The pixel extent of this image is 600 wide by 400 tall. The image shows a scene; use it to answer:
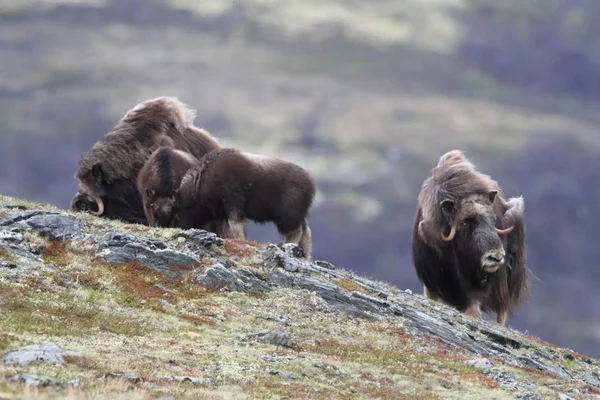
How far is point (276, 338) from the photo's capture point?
14555 mm

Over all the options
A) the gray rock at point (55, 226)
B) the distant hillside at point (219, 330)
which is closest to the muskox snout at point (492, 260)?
the distant hillside at point (219, 330)

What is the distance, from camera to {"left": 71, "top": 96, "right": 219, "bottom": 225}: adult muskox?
2395cm

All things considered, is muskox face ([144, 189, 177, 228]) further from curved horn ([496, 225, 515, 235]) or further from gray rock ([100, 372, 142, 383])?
gray rock ([100, 372, 142, 383])

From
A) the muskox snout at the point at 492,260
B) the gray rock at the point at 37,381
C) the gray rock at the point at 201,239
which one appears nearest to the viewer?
the gray rock at the point at 37,381

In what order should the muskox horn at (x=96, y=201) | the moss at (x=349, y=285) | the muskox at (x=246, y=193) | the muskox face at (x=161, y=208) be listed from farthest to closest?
the muskox horn at (x=96, y=201), the muskox face at (x=161, y=208), the muskox at (x=246, y=193), the moss at (x=349, y=285)

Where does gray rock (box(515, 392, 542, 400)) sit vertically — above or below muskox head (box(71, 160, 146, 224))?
below

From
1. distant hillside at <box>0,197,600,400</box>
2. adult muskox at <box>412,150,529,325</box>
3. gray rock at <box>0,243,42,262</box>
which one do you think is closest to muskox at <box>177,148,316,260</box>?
distant hillside at <box>0,197,600,400</box>

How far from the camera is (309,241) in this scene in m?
21.9

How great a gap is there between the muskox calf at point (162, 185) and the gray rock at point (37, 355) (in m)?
10.2

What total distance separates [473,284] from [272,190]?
394 centimetres

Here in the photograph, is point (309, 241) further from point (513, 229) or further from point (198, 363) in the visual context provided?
point (198, 363)

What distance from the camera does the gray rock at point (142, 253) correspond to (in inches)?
680

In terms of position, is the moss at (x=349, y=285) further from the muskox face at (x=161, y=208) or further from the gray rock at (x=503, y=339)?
A: the muskox face at (x=161, y=208)

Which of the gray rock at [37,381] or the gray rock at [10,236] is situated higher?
the gray rock at [10,236]
